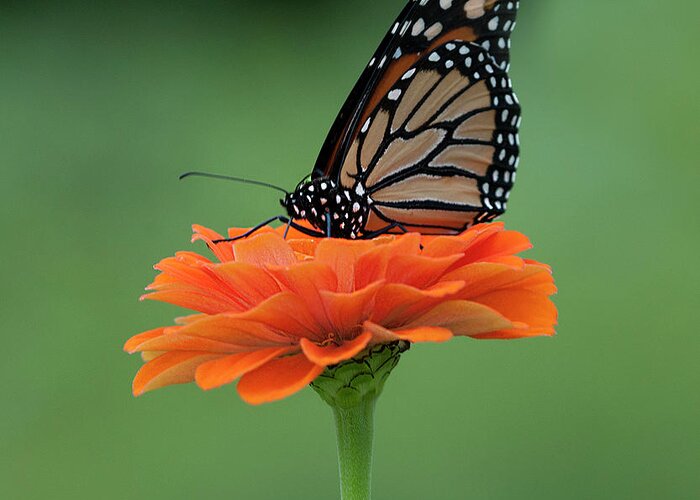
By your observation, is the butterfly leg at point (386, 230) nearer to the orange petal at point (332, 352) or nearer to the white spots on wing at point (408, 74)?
the white spots on wing at point (408, 74)

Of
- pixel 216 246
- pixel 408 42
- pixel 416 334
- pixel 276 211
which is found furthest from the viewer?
pixel 276 211

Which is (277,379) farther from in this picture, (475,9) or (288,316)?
(475,9)

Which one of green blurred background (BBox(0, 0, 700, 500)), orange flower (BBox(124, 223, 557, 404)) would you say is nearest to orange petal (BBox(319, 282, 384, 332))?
orange flower (BBox(124, 223, 557, 404))

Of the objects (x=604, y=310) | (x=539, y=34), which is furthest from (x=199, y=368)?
(x=539, y=34)

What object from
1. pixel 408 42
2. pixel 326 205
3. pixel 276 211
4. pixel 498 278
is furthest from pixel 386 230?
pixel 276 211

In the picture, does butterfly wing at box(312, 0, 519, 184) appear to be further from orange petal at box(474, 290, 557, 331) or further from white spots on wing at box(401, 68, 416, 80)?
orange petal at box(474, 290, 557, 331)

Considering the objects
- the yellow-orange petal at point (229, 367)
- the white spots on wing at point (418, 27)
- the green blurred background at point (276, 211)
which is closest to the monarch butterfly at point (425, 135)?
the white spots on wing at point (418, 27)
